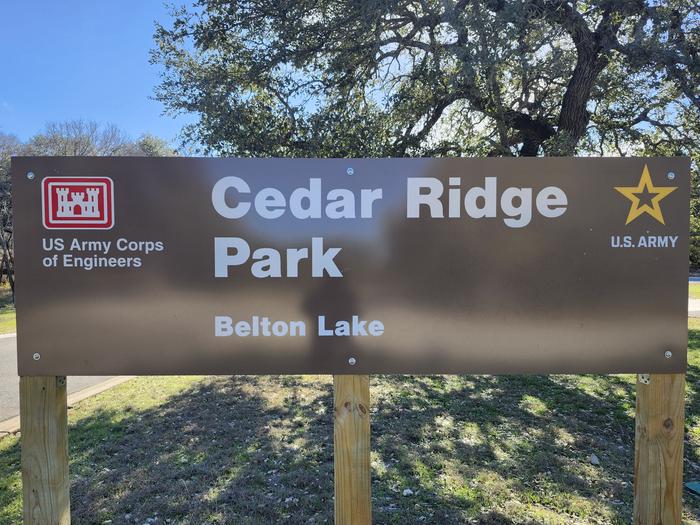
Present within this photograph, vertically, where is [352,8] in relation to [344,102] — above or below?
above

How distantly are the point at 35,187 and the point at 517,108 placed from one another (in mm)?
7391

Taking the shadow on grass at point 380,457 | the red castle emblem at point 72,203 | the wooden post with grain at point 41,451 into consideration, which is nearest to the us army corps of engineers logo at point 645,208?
the shadow on grass at point 380,457

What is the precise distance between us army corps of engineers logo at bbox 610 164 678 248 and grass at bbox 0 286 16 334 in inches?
583

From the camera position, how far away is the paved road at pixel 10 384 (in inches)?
220

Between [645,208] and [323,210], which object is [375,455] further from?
[645,208]

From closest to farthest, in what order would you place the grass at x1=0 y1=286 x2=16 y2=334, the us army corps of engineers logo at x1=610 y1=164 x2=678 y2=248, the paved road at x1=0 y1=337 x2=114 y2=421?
the us army corps of engineers logo at x1=610 y1=164 x2=678 y2=248, the paved road at x1=0 y1=337 x2=114 y2=421, the grass at x1=0 y1=286 x2=16 y2=334

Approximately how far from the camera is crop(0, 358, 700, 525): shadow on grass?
315 cm

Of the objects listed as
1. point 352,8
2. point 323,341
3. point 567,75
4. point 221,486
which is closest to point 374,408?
point 221,486

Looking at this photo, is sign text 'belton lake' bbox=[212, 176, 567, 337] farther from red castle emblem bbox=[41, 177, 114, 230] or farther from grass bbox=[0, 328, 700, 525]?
grass bbox=[0, 328, 700, 525]

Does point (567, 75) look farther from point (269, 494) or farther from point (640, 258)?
point (269, 494)

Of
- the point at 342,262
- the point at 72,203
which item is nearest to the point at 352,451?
the point at 342,262

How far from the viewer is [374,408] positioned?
517cm

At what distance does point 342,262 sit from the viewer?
2078mm

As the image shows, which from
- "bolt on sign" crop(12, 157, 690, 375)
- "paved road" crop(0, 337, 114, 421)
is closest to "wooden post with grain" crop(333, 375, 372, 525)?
"bolt on sign" crop(12, 157, 690, 375)
